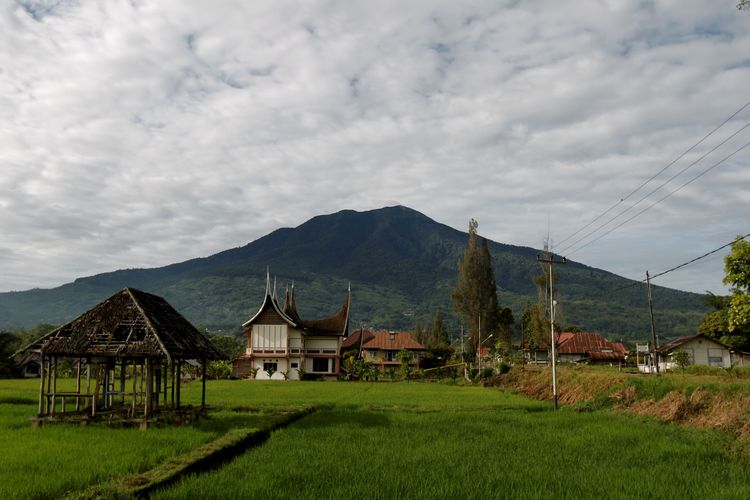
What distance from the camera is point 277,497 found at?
934 cm

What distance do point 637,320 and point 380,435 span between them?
191 meters

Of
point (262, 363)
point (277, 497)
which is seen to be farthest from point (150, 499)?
point (262, 363)

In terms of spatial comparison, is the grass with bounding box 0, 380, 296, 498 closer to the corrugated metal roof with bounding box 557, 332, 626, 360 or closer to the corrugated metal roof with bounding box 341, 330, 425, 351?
the corrugated metal roof with bounding box 341, 330, 425, 351

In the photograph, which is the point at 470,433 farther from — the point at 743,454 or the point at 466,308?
the point at 466,308

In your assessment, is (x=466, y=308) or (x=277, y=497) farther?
(x=466, y=308)

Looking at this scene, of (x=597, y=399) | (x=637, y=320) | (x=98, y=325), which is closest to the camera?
(x=98, y=325)

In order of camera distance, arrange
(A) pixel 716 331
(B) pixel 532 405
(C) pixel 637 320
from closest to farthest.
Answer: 1. (B) pixel 532 405
2. (A) pixel 716 331
3. (C) pixel 637 320

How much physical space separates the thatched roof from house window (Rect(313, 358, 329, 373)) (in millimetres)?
39151

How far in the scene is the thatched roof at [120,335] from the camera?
17859 mm

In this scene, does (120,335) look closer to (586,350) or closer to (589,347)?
(586,350)

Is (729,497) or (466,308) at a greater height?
(466,308)

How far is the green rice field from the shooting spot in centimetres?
991

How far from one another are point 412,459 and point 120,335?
10586 millimetres

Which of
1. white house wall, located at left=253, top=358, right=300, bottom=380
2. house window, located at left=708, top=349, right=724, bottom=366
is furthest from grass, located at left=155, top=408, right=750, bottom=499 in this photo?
white house wall, located at left=253, top=358, right=300, bottom=380
